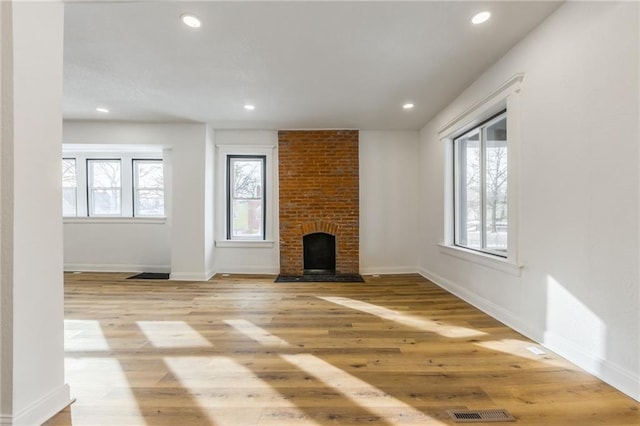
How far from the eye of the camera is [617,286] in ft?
5.35

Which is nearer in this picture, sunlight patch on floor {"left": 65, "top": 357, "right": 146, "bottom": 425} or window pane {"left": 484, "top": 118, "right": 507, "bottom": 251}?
sunlight patch on floor {"left": 65, "top": 357, "right": 146, "bottom": 425}

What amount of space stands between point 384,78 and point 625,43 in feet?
5.93

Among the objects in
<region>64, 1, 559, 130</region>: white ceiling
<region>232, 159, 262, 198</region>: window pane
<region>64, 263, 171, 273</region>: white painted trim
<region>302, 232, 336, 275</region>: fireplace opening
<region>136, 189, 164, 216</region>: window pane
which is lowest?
<region>64, 263, 171, 273</region>: white painted trim

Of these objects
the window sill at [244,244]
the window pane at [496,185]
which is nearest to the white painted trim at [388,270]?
the window sill at [244,244]

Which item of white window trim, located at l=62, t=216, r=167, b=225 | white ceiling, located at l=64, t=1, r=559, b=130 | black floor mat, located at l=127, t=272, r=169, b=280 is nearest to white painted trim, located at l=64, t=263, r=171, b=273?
black floor mat, located at l=127, t=272, r=169, b=280

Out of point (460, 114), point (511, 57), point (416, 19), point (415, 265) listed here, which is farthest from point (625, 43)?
point (415, 265)

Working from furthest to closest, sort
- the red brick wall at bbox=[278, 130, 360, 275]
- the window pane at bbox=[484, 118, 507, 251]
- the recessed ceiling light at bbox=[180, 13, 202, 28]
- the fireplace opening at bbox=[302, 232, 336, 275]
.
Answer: the fireplace opening at bbox=[302, 232, 336, 275], the red brick wall at bbox=[278, 130, 360, 275], the window pane at bbox=[484, 118, 507, 251], the recessed ceiling light at bbox=[180, 13, 202, 28]

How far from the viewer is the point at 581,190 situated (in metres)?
1.85

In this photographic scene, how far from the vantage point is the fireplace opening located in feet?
16.4

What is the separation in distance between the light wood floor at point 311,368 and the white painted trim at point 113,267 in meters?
1.72

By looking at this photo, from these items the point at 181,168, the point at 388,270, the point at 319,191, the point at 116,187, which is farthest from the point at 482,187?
the point at 116,187

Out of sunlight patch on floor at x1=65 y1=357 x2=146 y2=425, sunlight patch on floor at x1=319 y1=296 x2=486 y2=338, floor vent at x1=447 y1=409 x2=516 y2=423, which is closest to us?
floor vent at x1=447 y1=409 x2=516 y2=423

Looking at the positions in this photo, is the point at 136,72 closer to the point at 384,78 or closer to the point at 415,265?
the point at 384,78

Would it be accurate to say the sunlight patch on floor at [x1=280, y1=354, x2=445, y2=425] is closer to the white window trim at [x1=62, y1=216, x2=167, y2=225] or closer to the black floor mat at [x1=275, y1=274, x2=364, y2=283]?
the black floor mat at [x1=275, y1=274, x2=364, y2=283]
